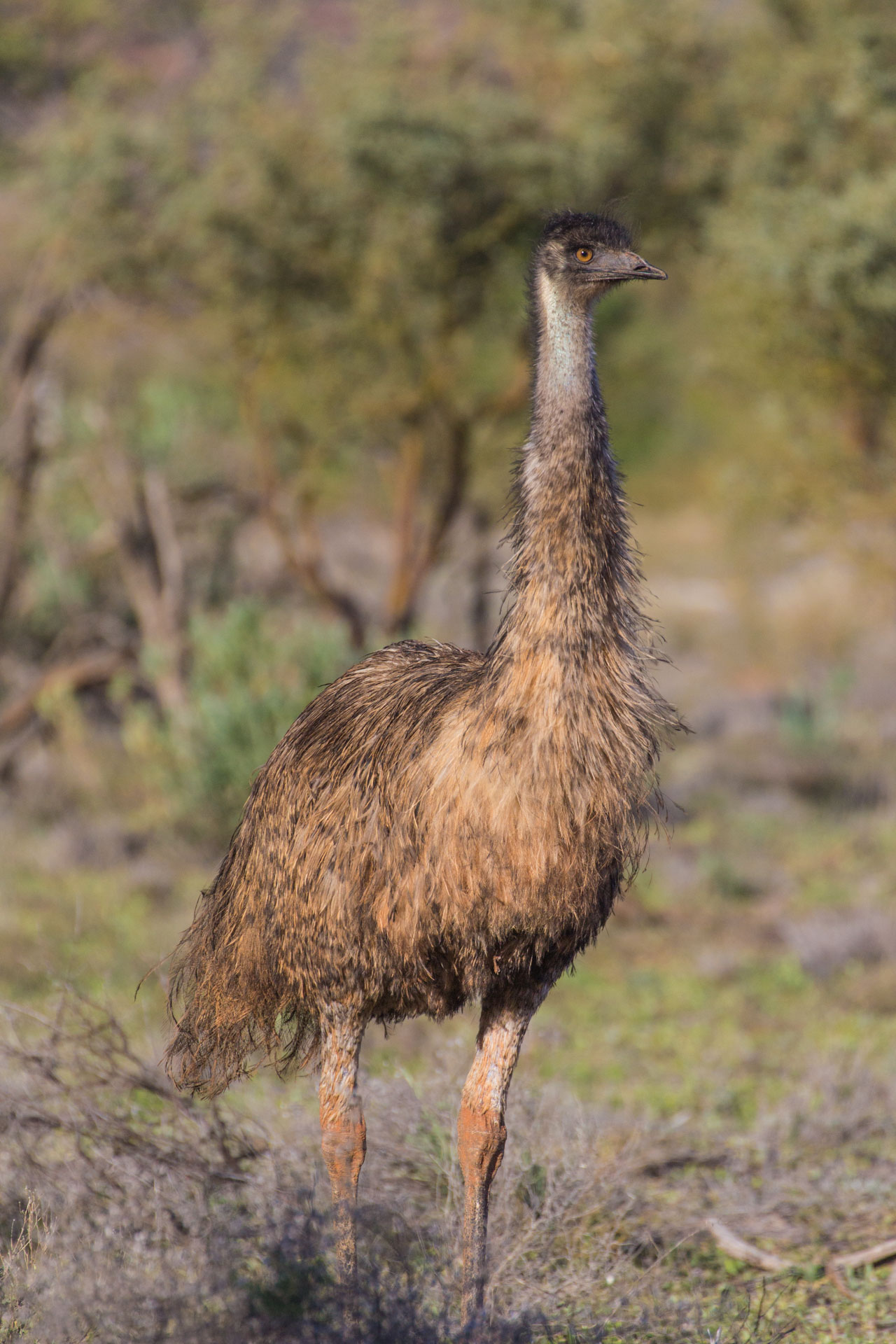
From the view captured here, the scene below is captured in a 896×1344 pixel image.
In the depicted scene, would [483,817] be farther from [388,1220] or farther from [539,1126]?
[539,1126]

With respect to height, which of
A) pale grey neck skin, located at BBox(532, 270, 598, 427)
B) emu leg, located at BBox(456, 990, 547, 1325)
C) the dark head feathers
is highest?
the dark head feathers

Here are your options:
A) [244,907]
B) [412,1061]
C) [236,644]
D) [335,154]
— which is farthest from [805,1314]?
[335,154]

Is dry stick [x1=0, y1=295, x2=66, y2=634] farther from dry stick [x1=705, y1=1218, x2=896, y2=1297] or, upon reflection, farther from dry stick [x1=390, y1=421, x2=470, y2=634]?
dry stick [x1=705, y1=1218, x2=896, y2=1297]

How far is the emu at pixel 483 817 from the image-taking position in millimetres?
3180

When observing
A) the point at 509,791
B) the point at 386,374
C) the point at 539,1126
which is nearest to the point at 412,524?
the point at 386,374

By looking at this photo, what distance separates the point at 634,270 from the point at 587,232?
143 millimetres

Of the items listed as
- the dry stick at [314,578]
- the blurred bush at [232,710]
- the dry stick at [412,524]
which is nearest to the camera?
the blurred bush at [232,710]

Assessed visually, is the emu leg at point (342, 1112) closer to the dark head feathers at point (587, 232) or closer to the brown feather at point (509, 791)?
the brown feather at point (509, 791)

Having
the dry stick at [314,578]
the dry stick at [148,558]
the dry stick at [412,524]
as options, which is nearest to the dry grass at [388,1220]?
the dry stick at [148,558]

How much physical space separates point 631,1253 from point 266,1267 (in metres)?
1.23

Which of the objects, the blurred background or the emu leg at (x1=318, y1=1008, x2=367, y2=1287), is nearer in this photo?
the emu leg at (x1=318, y1=1008, x2=367, y2=1287)

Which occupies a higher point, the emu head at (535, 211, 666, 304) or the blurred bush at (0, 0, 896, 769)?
the blurred bush at (0, 0, 896, 769)

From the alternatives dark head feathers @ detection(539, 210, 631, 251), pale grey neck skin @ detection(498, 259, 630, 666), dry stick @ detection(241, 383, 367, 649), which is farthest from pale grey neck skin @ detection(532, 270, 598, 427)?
dry stick @ detection(241, 383, 367, 649)

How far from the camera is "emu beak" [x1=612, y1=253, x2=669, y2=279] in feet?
11.1
